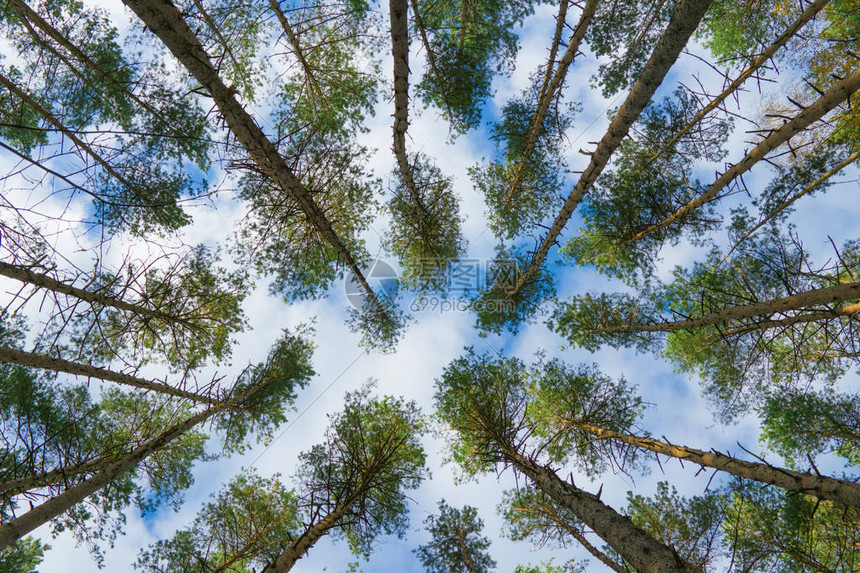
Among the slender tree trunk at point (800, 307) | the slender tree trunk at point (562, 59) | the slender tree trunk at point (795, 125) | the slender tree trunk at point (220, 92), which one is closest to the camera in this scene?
the slender tree trunk at point (220, 92)

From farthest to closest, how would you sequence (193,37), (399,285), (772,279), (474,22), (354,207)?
1. (399,285)
2. (354,207)
3. (772,279)
4. (474,22)
5. (193,37)

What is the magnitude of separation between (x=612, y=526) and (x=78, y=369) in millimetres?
7290

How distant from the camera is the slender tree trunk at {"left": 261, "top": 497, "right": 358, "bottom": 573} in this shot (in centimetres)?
456

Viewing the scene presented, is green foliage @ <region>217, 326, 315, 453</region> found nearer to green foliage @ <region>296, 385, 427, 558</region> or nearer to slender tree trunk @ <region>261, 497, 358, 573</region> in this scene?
green foliage @ <region>296, 385, 427, 558</region>

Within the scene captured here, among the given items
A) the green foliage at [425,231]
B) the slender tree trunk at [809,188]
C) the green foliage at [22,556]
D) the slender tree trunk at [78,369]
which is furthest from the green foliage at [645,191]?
the green foliage at [22,556]

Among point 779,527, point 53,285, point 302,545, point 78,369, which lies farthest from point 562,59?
point 779,527

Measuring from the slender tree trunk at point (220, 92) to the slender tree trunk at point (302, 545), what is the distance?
4.16 meters

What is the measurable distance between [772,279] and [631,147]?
13.2ft

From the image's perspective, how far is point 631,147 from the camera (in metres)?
7.92

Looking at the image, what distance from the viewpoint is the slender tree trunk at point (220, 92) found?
10.2 feet

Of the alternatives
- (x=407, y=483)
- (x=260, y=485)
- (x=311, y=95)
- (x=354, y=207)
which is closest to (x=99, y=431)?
(x=260, y=485)

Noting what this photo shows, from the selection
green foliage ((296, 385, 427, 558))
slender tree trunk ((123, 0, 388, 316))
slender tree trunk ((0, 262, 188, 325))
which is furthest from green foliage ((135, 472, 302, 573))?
slender tree trunk ((123, 0, 388, 316))

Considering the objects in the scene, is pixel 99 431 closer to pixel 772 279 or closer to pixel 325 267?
pixel 325 267

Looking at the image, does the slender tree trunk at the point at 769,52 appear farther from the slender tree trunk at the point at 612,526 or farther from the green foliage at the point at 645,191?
the slender tree trunk at the point at 612,526
